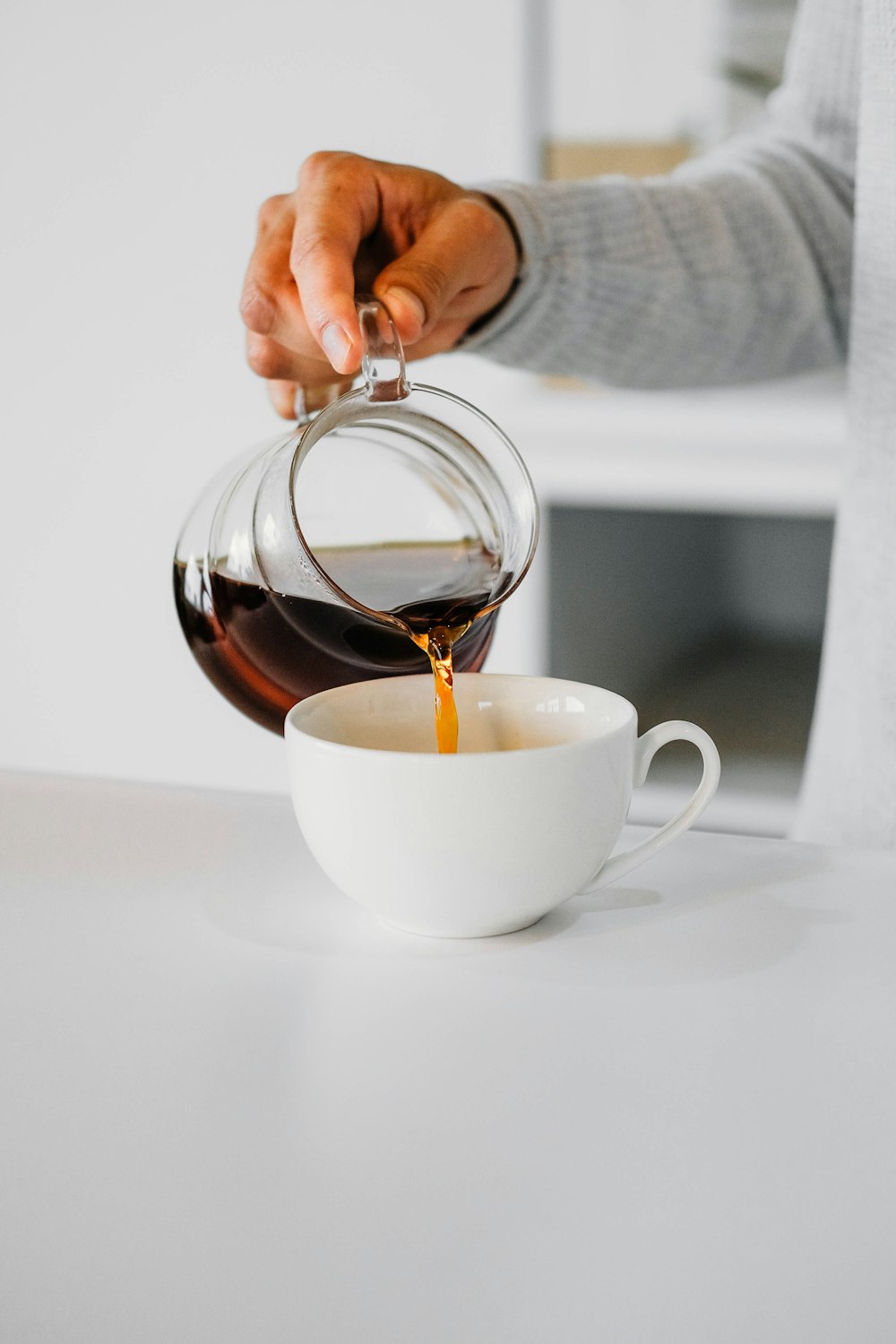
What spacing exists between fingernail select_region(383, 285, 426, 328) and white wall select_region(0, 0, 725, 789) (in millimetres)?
988

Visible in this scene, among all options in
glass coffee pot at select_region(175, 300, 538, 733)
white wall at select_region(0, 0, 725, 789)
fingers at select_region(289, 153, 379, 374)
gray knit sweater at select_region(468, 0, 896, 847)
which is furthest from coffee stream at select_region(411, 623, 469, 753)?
white wall at select_region(0, 0, 725, 789)

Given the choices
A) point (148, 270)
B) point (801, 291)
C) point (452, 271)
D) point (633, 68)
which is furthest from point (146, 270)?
point (452, 271)

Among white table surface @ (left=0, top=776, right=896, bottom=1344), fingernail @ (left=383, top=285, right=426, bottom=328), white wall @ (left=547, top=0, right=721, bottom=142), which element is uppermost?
white wall @ (left=547, top=0, right=721, bottom=142)

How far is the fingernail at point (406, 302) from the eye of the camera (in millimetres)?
543

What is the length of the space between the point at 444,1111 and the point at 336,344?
294 millimetres

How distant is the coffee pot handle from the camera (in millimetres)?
466

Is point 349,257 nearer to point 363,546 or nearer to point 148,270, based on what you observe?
point 363,546

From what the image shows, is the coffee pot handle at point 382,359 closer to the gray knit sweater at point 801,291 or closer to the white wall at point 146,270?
the gray knit sweater at point 801,291

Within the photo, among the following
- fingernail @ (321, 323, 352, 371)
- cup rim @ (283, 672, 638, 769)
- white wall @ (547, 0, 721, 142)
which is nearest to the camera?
cup rim @ (283, 672, 638, 769)

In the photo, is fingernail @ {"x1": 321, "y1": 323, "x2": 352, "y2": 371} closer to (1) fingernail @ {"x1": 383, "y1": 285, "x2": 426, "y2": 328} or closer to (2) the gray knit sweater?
(1) fingernail @ {"x1": 383, "y1": 285, "x2": 426, "y2": 328}

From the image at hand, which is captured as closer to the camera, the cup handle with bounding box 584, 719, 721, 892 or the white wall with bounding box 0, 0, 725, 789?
the cup handle with bounding box 584, 719, 721, 892

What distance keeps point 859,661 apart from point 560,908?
436 millimetres

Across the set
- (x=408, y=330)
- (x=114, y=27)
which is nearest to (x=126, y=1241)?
(x=408, y=330)

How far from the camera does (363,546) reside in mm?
557
